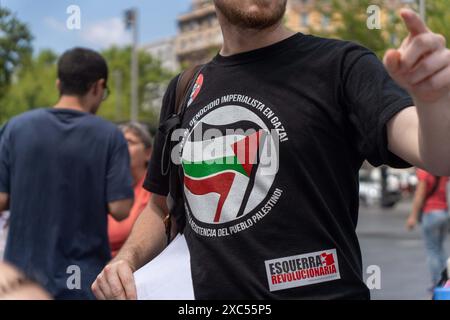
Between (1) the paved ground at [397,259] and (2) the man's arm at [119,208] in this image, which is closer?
(2) the man's arm at [119,208]

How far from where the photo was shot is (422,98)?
5.78 feet

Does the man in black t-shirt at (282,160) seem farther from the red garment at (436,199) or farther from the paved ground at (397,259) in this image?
the red garment at (436,199)

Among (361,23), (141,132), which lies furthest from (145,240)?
(361,23)

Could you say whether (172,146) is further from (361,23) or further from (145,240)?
(361,23)

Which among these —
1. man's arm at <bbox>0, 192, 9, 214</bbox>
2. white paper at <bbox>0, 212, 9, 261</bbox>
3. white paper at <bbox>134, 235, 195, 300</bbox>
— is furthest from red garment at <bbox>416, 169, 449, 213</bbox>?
white paper at <bbox>134, 235, 195, 300</bbox>

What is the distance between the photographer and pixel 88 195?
14.3ft

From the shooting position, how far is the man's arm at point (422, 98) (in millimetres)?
1636

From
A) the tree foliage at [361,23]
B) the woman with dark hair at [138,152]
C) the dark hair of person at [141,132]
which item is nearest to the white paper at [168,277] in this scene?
the woman with dark hair at [138,152]

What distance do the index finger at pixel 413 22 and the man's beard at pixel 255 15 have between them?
75 centimetres

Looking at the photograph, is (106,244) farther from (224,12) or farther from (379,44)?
(379,44)

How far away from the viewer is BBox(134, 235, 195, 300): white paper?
241cm

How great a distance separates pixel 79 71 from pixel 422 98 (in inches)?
123
